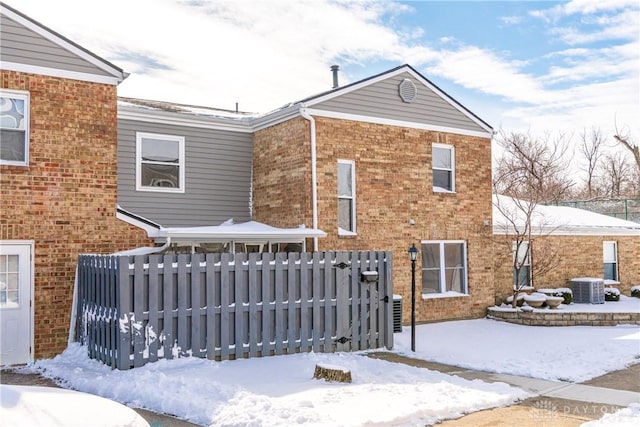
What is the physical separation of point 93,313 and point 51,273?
57.7 inches

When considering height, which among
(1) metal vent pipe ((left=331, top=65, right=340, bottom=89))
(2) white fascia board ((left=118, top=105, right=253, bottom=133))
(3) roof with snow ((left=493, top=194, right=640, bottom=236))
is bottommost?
(3) roof with snow ((left=493, top=194, right=640, bottom=236))

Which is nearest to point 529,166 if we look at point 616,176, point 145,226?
point 616,176

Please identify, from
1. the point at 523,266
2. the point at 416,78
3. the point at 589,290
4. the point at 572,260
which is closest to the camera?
the point at 416,78

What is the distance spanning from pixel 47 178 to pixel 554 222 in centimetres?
1598

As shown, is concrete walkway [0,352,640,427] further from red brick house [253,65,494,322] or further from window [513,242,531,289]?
window [513,242,531,289]

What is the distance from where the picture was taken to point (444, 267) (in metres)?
16.2

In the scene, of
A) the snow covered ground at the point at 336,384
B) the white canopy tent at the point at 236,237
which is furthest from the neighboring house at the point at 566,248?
the white canopy tent at the point at 236,237

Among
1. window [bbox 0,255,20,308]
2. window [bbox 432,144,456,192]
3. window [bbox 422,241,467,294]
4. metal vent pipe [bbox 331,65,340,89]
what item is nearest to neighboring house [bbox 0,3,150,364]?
window [bbox 0,255,20,308]

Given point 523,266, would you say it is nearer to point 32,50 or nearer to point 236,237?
point 236,237

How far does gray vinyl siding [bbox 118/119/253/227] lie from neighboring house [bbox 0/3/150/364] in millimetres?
2934

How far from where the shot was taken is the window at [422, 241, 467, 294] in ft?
52.0

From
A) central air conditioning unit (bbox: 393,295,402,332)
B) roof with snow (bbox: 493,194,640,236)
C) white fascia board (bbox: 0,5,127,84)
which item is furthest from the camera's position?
roof with snow (bbox: 493,194,640,236)

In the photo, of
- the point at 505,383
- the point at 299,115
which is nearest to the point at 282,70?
the point at 299,115

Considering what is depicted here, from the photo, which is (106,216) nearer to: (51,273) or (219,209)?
(51,273)
